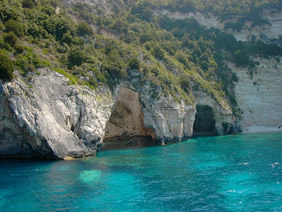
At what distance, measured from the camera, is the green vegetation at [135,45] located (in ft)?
115

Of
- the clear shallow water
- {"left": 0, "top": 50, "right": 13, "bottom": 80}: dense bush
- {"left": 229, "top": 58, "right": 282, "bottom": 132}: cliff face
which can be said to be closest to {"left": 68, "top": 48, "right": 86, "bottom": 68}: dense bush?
{"left": 0, "top": 50, "right": 13, "bottom": 80}: dense bush

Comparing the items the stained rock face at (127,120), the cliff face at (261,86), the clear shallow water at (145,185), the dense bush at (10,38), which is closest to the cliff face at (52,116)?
the clear shallow water at (145,185)

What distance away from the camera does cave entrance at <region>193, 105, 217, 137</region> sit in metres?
60.4

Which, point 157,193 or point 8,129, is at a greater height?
point 8,129

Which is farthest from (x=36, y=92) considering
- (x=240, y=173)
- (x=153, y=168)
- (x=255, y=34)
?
(x=255, y=34)

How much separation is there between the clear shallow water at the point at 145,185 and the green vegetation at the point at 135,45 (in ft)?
36.7

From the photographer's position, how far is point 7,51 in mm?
30016

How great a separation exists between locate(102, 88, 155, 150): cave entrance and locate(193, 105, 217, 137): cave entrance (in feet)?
56.0

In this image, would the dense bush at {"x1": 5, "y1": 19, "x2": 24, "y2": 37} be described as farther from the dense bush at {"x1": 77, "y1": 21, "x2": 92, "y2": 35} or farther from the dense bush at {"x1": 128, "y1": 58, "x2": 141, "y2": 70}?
the dense bush at {"x1": 128, "y1": 58, "x2": 141, "y2": 70}

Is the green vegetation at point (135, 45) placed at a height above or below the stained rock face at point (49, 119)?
above

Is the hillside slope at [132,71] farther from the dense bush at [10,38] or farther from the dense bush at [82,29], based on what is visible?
the dense bush at [82,29]

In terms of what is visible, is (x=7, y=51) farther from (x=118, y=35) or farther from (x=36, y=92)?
(x=118, y=35)

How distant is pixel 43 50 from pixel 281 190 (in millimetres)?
30833

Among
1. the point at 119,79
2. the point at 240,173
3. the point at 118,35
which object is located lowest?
the point at 240,173
